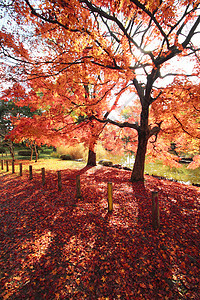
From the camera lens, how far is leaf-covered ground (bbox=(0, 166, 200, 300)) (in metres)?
2.47

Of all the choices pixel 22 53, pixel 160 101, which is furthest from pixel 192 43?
pixel 22 53

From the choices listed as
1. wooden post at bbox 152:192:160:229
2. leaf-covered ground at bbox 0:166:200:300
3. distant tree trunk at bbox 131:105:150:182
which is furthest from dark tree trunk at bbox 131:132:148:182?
wooden post at bbox 152:192:160:229

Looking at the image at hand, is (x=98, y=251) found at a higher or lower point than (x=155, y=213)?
lower

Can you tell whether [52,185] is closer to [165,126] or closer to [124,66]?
[124,66]

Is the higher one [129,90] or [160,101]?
[129,90]

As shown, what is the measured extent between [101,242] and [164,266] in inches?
58.1

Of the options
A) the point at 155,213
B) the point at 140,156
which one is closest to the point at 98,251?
the point at 155,213

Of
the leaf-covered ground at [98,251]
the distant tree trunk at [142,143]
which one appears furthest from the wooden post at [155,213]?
the distant tree trunk at [142,143]

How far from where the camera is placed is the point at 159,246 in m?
3.31

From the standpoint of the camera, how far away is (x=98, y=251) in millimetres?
3281

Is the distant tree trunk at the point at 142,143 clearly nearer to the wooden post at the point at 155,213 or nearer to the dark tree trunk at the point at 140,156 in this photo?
the dark tree trunk at the point at 140,156

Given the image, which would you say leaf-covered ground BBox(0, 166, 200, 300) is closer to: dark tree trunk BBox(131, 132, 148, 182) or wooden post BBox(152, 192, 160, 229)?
wooden post BBox(152, 192, 160, 229)

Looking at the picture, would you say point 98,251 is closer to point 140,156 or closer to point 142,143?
point 140,156

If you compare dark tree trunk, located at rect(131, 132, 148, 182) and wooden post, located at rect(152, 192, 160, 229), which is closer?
wooden post, located at rect(152, 192, 160, 229)
